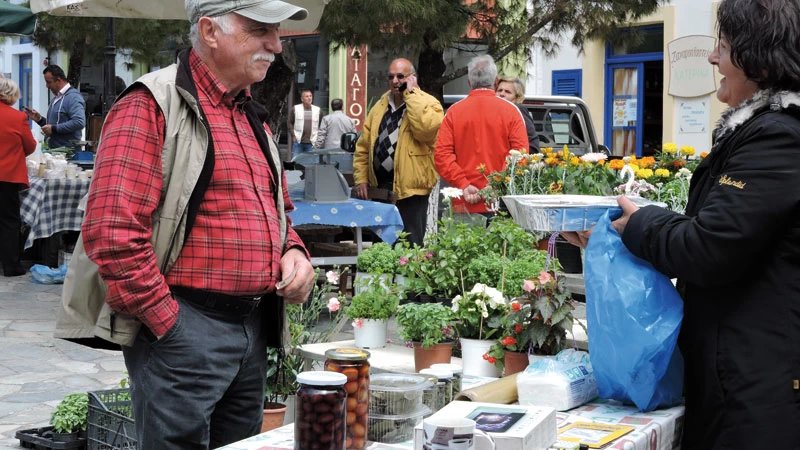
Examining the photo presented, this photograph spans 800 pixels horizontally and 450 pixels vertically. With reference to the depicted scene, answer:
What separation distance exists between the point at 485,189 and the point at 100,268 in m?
4.59

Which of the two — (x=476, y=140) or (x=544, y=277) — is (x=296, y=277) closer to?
(x=544, y=277)

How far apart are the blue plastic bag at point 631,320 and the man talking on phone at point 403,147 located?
17.3 ft

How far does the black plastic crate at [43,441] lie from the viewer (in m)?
4.74

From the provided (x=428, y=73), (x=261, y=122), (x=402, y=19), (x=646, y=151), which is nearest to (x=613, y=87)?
(x=646, y=151)

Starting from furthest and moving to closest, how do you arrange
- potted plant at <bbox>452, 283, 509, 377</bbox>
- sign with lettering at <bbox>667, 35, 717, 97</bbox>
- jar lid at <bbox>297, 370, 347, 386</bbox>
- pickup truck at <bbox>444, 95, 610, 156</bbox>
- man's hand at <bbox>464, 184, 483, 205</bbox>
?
sign with lettering at <bbox>667, 35, 717, 97</bbox> → pickup truck at <bbox>444, 95, 610, 156</bbox> → man's hand at <bbox>464, 184, 483, 205</bbox> → potted plant at <bbox>452, 283, 509, 377</bbox> → jar lid at <bbox>297, 370, 347, 386</bbox>

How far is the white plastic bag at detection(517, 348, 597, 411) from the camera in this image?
2.96m

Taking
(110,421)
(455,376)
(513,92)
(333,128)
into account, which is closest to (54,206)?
(513,92)

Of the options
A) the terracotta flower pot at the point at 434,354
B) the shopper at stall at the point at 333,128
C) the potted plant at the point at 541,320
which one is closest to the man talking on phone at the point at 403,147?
the terracotta flower pot at the point at 434,354

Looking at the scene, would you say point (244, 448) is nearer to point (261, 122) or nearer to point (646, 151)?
point (261, 122)

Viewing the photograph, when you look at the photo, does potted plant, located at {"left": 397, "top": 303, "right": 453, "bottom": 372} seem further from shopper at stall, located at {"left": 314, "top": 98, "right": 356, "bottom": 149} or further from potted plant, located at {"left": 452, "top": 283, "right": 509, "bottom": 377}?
shopper at stall, located at {"left": 314, "top": 98, "right": 356, "bottom": 149}

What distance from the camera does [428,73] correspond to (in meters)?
11.6

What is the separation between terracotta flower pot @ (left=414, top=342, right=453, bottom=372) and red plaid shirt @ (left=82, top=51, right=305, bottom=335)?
122cm

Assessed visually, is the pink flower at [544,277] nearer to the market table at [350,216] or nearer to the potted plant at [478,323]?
the potted plant at [478,323]

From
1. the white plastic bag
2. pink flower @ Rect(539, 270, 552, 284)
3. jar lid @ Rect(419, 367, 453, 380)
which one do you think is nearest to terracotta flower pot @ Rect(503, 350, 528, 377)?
pink flower @ Rect(539, 270, 552, 284)
